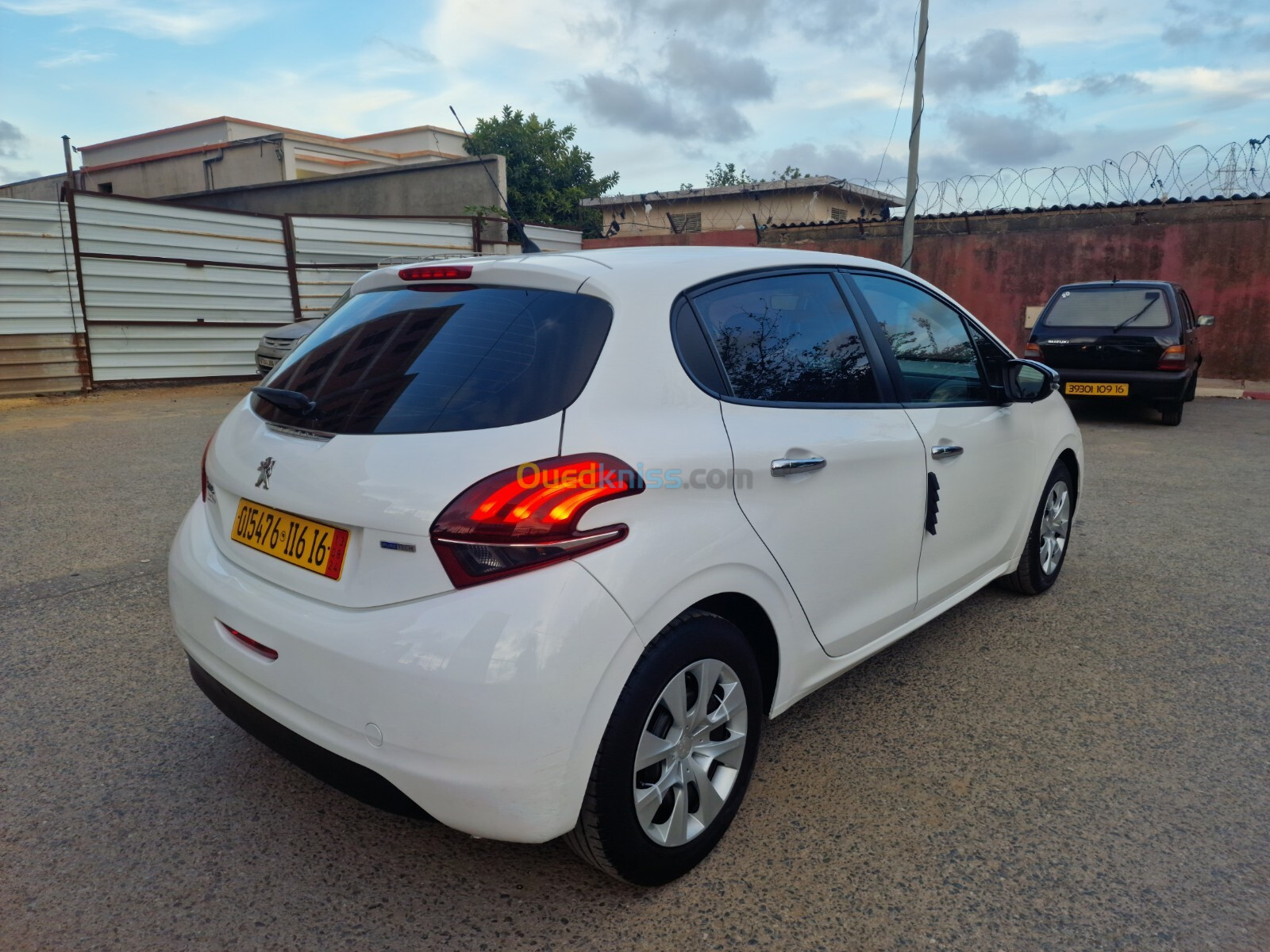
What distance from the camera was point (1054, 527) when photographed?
169 inches

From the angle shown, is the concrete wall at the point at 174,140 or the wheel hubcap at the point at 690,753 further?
the concrete wall at the point at 174,140

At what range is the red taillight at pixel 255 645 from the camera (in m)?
2.09

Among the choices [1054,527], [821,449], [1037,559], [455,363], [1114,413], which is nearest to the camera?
[455,363]

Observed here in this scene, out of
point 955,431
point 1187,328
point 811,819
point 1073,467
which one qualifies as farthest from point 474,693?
point 1187,328

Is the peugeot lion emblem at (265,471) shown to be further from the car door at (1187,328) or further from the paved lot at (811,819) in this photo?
the car door at (1187,328)

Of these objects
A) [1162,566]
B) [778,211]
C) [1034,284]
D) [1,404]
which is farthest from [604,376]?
[778,211]

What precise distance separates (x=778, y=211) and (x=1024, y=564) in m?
23.5

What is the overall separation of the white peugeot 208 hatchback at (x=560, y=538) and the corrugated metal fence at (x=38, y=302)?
11.4 meters

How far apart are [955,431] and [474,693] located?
212 cm

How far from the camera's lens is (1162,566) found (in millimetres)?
4723

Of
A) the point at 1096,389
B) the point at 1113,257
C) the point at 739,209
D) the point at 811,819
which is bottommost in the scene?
the point at 811,819

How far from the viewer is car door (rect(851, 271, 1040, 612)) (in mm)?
3043

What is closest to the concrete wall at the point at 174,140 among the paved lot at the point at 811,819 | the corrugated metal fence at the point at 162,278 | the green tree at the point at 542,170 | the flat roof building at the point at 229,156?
the flat roof building at the point at 229,156

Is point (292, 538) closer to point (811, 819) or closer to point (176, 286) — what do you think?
point (811, 819)
